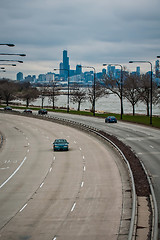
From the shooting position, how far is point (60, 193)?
2477cm

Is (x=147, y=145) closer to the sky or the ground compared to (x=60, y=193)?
closer to the sky

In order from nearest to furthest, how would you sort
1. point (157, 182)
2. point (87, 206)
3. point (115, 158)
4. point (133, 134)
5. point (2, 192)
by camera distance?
point (87, 206)
point (2, 192)
point (157, 182)
point (115, 158)
point (133, 134)

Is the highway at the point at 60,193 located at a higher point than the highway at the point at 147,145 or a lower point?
lower

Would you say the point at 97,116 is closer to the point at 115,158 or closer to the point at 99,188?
the point at 115,158

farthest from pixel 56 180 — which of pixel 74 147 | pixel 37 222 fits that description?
pixel 74 147

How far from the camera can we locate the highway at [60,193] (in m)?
17.7

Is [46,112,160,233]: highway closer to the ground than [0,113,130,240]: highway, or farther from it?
farther from it

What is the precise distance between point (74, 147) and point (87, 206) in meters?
24.4

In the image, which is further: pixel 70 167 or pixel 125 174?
pixel 70 167

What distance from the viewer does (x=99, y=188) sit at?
25953 millimetres

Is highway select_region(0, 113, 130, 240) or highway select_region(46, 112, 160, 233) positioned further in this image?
highway select_region(46, 112, 160, 233)

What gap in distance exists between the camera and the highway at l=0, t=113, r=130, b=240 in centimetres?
1768

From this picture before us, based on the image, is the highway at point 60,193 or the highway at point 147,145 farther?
the highway at point 147,145

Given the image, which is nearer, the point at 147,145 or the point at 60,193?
the point at 60,193
